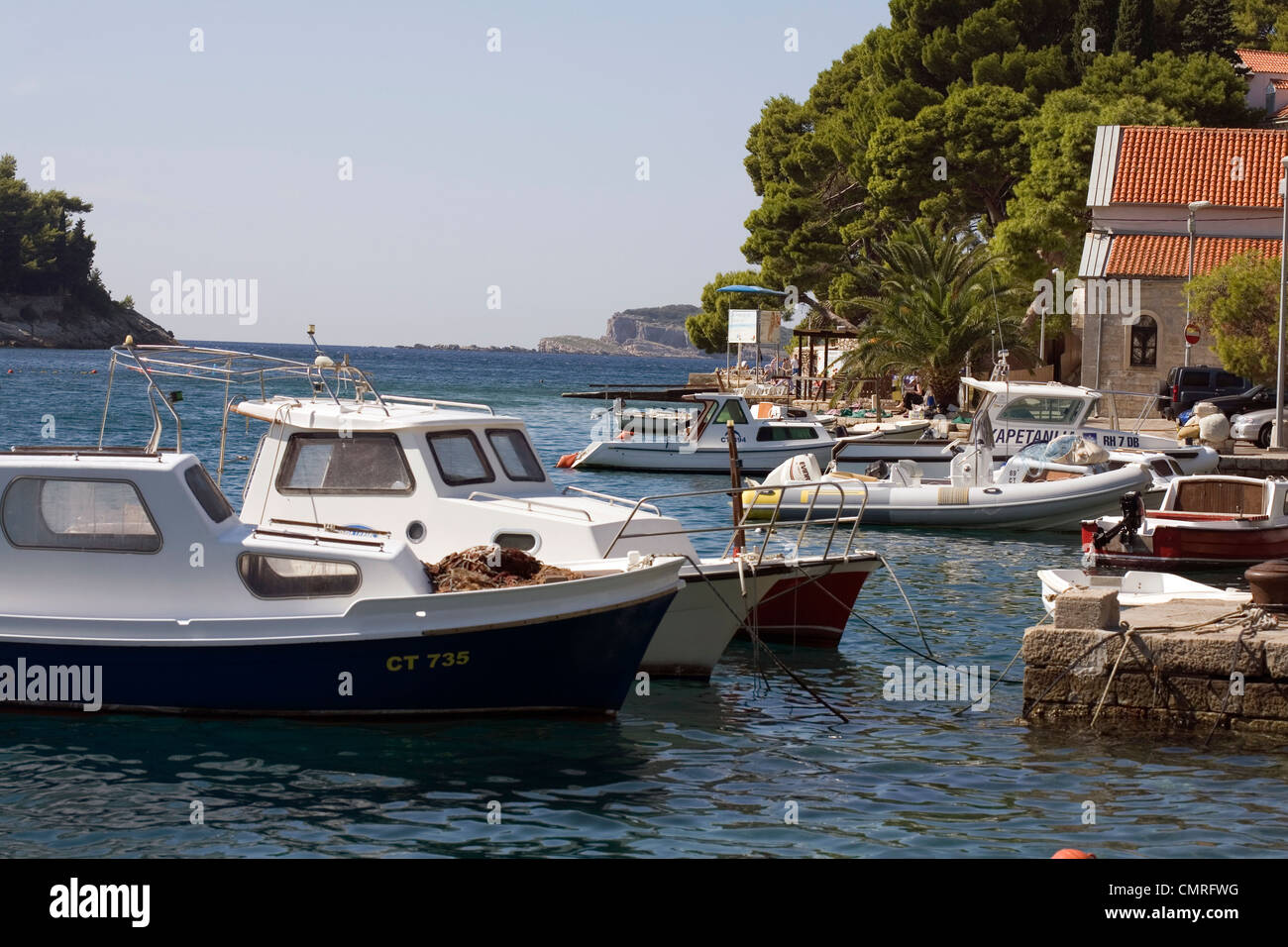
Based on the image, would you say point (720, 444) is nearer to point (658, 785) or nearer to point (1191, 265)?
point (1191, 265)

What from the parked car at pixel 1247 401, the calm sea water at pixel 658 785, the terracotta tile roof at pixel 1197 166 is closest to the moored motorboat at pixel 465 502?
the calm sea water at pixel 658 785

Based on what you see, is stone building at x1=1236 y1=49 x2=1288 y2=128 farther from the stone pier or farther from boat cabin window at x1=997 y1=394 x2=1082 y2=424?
the stone pier

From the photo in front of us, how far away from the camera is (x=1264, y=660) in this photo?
1184 cm

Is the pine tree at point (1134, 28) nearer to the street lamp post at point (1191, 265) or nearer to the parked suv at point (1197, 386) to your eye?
the street lamp post at point (1191, 265)

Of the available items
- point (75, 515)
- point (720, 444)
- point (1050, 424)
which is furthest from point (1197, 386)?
point (75, 515)

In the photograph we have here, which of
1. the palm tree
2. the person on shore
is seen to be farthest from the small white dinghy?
the person on shore

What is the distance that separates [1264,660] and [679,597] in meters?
5.15

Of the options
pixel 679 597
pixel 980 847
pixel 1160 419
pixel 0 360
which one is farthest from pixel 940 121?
pixel 0 360

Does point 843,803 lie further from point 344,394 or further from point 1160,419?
point 1160,419

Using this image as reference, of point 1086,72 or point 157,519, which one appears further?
point 1086,72

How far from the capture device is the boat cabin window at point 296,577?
11945mm

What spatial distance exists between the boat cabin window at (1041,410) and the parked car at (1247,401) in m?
8.59
